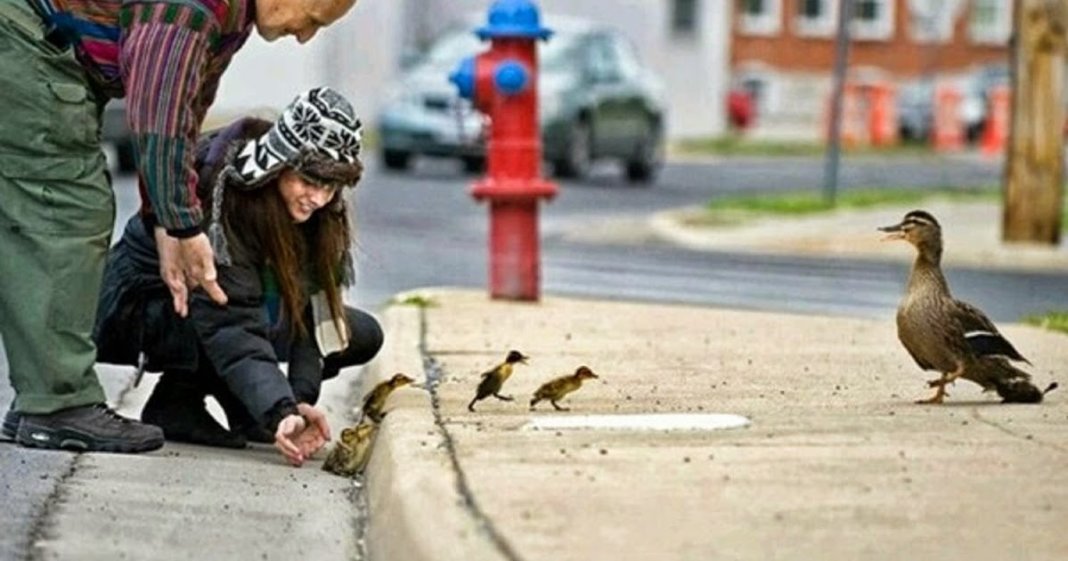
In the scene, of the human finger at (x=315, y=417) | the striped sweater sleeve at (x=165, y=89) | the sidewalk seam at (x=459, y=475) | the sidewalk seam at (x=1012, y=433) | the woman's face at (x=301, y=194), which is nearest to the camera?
the sidewalk seam at (x=459, y=475)

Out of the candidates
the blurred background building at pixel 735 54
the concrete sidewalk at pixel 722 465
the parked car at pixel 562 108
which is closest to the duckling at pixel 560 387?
the concrete sidewalk at pixel 722 465

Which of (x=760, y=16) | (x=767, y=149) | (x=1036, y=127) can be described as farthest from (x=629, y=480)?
(x=760, y=16)

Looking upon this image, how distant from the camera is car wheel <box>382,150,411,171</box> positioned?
30.2m

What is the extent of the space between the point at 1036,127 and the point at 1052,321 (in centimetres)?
823

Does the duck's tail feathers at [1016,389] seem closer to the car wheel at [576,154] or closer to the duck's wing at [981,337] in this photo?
the duck's wing at [981,337]

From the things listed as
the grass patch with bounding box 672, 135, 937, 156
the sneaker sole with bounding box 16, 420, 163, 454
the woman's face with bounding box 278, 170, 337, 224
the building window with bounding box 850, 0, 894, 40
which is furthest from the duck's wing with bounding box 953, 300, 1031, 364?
the building window with bounding box 850, 0, 894, 40

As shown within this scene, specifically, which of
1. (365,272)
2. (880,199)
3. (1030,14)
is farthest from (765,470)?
(880,199)

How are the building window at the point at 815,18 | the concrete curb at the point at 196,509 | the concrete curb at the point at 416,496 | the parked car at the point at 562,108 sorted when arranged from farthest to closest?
1. the building window at the point at 815,18
2. the parked car at the point at 562,108
3. the concrete curb at the point at 196,509
4. the concrete curb at the point at 416,496

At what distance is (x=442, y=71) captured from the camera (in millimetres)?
29391

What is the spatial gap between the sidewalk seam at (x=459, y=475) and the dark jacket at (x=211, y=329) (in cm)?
41

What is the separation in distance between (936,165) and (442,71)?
13.7 m

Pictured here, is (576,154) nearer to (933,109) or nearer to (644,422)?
(644,422)

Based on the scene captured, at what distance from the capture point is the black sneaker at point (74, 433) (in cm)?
780

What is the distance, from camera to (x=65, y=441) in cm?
780
